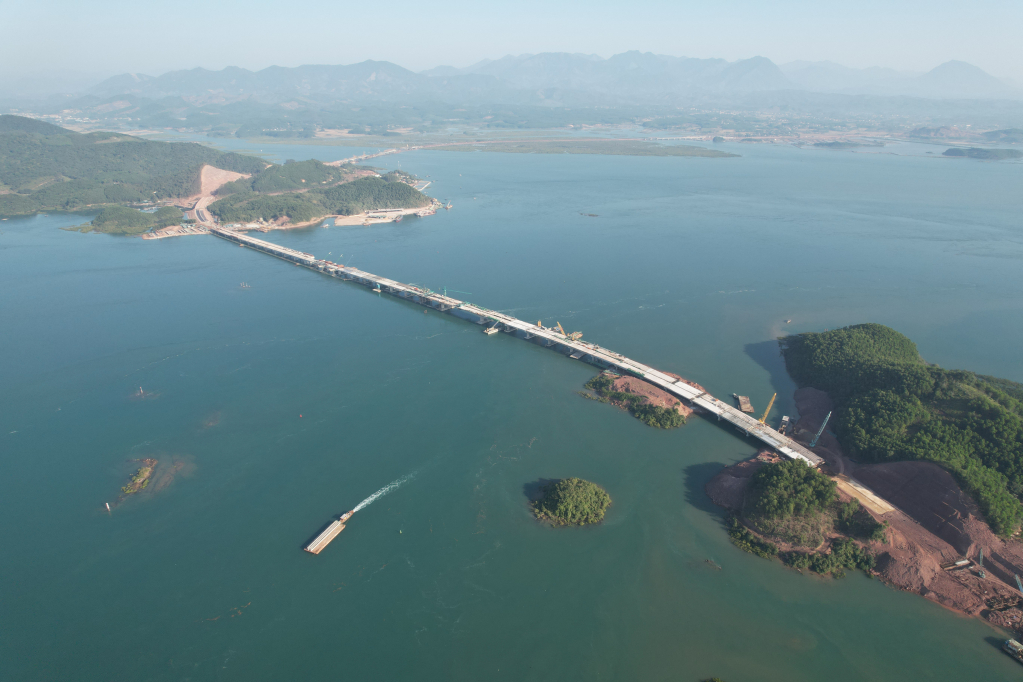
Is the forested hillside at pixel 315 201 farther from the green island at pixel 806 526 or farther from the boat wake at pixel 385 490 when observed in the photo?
the green island at pixel 806 526

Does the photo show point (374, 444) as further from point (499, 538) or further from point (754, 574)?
point (754, 574)

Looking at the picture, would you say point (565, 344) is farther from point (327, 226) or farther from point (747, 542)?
point (327, 226)

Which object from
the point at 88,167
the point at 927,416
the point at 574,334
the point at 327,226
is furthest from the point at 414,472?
the point at 88,167

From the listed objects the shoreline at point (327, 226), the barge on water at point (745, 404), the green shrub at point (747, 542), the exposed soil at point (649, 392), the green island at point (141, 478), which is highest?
the shoreline at point (327, 226)

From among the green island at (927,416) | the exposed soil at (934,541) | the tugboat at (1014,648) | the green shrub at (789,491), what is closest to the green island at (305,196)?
the green island at (927,416)

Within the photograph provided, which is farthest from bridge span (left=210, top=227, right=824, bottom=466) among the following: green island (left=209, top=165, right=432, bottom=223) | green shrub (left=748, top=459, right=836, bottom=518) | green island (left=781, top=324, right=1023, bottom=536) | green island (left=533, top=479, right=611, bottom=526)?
green island (left=209, top=165, right=432, bottom=223)

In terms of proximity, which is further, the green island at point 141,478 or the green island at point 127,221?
the green island at point 127,221

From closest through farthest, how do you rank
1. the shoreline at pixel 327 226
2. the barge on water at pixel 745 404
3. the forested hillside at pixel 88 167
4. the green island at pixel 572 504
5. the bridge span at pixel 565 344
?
1. the green island at pixel 572 504
2. the bridge span at pixel 565 344
3. the barge on water at pixel 745 404
4. the shoreline at pixel 327 226
5. the forested hillside at pixel 88 167

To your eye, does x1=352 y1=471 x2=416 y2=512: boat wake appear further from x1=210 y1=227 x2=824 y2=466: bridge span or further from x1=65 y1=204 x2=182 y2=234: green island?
x1=65 y1=204 x2=182 y2=234: green island
